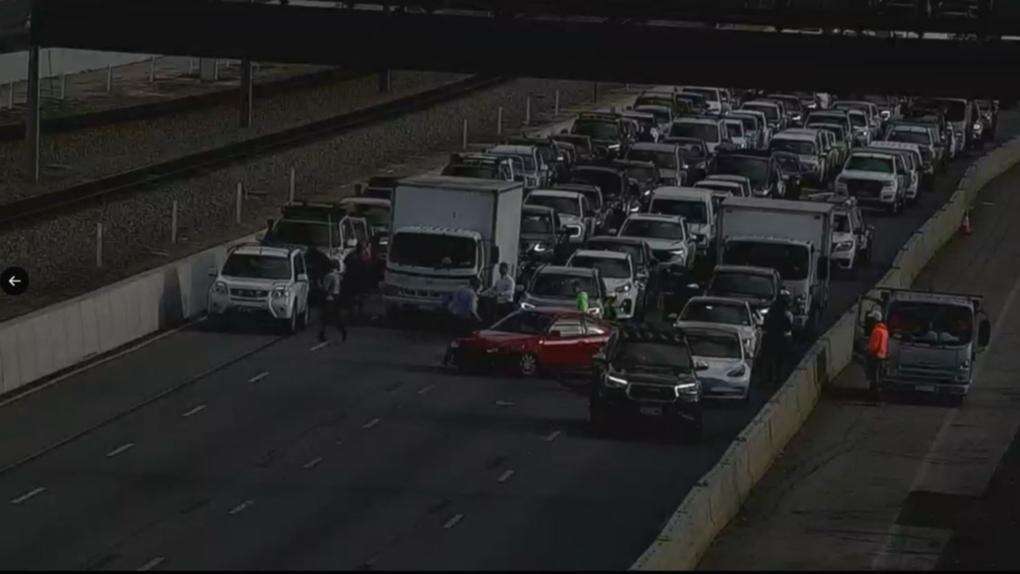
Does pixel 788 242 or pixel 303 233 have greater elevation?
pixel 788 242

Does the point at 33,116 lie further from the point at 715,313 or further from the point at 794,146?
the point at 794,146

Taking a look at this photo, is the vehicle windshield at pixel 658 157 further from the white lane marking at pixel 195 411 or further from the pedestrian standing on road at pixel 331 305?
the white lane marking at pixel 195 411

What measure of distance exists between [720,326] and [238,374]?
777 cm

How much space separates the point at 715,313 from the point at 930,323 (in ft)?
11.6

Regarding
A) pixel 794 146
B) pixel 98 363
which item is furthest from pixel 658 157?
pixel 98 363

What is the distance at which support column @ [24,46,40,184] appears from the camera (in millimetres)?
61875

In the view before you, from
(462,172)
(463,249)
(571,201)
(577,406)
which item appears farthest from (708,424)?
(462,172)

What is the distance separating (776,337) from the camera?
1818 inches

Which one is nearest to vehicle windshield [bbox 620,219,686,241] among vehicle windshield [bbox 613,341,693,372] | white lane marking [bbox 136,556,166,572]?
vehicle windshield [bbox 613,341,693,372]

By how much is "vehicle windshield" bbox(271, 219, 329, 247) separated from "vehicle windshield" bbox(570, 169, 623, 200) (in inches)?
528

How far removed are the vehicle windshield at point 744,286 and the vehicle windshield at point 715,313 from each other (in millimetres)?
2515

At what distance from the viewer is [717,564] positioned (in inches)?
1205

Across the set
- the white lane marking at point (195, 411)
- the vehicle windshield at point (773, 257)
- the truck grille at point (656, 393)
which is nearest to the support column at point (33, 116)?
the vehicle windshield at point (773, 257)

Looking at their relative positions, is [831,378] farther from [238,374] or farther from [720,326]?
[238,374]
